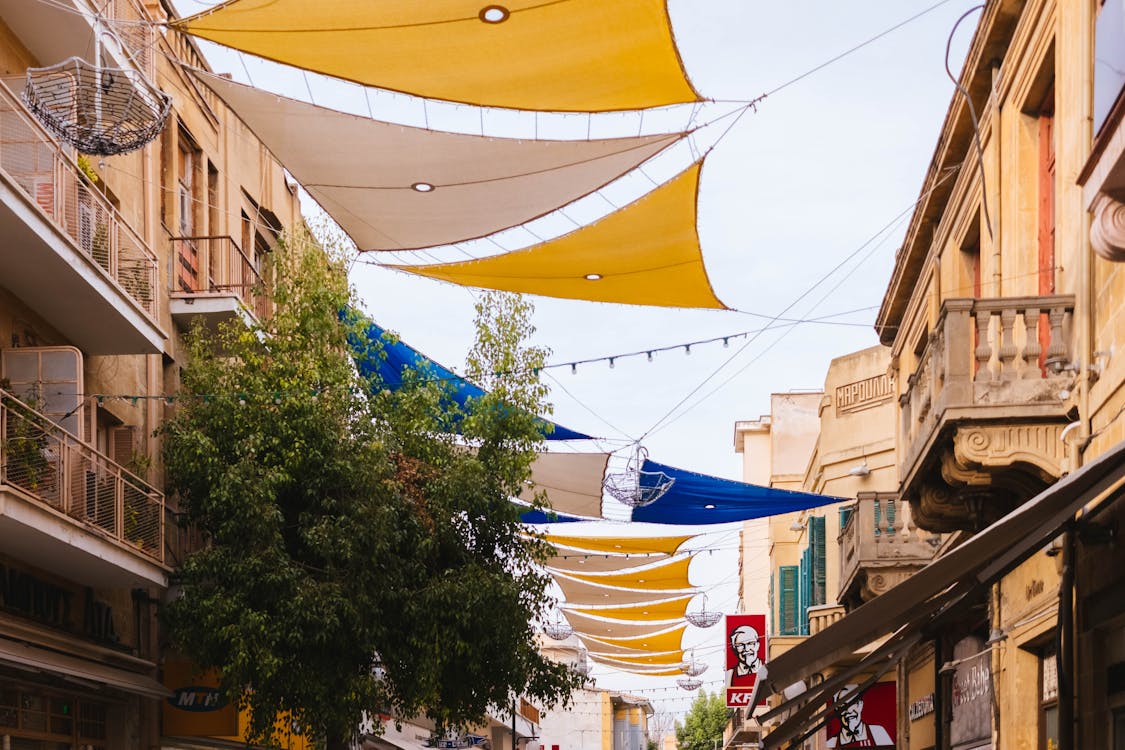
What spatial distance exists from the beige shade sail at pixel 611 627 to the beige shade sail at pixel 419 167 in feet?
77.4

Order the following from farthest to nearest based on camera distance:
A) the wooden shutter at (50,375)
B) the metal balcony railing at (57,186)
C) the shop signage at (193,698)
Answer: the shop signage at (193,698) < the wooden shutter at (50,375) < the metal balcony railing at (57,186)

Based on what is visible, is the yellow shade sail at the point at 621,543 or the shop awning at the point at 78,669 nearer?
the shop awning at the point at 78,669

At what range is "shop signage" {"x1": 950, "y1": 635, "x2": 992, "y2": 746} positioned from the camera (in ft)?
45.3

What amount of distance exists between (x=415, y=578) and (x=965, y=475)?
7.92 meters

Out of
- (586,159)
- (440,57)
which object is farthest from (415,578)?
(440,57)

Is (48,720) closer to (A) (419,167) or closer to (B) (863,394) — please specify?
(A) (419,167)

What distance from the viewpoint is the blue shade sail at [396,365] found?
18.4 meters

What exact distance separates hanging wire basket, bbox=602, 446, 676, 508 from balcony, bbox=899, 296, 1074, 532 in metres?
9.39

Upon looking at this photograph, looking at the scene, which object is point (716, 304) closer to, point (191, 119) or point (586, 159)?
point (586, 159)

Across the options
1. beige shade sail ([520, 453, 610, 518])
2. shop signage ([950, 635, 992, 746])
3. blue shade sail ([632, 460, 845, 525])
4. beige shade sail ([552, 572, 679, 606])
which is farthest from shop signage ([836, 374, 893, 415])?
shop signage ([950, 635, 992, 746])

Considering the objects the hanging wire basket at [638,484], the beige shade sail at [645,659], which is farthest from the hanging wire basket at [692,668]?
the hanging wire basket at [638,484]

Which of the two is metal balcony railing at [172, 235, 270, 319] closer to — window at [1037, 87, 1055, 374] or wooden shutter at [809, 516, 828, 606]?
window at [1037, 87, 1055, 374]

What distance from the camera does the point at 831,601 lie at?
29.4 meters

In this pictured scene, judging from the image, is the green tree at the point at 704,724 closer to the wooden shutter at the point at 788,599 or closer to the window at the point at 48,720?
the wooden shutter at the point at 788,599
